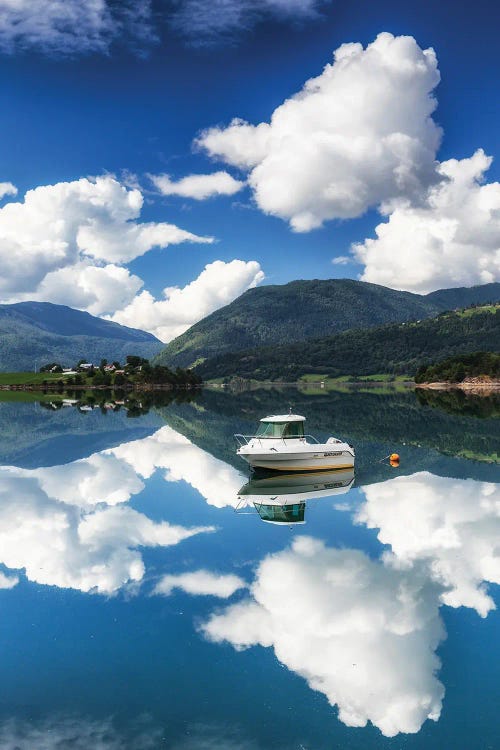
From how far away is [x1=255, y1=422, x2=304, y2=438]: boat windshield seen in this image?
47.7 m

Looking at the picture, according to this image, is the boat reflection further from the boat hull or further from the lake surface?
the boat hull

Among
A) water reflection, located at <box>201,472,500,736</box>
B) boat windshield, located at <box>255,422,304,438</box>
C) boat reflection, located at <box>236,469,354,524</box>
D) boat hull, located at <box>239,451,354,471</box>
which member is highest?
boat windshield, located at <box>255,422,304,438</box>

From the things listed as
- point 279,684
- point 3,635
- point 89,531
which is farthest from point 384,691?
point 89,531

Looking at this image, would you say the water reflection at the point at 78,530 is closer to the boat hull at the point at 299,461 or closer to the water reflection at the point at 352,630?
the water reflection at the point at 352,630

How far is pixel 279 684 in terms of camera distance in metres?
14.9

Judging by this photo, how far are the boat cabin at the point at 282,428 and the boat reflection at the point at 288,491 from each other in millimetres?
3205

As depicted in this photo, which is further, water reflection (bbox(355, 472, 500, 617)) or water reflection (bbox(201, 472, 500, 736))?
water reflection (bbox(355, 472, 500, 617))

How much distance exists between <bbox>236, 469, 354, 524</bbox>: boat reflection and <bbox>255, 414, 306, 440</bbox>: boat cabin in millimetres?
3205

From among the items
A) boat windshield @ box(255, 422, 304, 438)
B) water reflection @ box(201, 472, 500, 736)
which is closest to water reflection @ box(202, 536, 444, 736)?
water reflection @ box(201, 472, 500, 736)

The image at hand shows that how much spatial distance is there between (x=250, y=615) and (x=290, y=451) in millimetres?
25958

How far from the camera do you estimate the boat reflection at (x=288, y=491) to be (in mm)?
34438

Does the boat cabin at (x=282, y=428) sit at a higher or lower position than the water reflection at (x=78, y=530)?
higher

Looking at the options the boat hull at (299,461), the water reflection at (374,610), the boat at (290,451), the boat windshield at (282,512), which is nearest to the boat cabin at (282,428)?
the boat at (290,451)

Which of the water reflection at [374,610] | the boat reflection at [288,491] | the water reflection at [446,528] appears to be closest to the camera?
the water reflection at [374,610]
